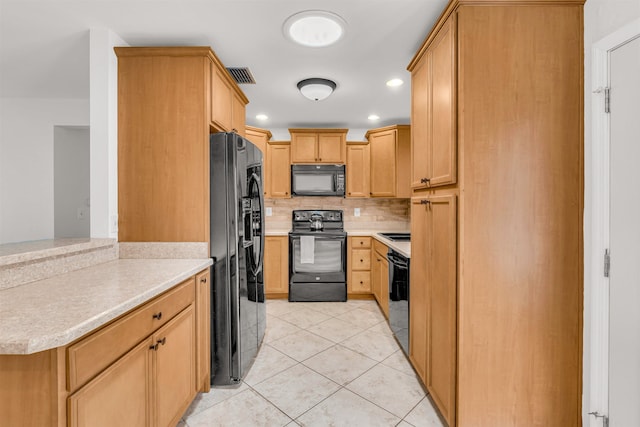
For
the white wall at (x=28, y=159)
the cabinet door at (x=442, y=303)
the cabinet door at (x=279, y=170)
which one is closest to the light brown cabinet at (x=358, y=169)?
the cabinet door at (x=279, y=170)

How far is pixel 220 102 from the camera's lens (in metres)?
2.28

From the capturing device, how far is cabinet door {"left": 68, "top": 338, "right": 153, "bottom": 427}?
93 cm

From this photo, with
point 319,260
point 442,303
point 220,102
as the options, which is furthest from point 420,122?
point 319,260

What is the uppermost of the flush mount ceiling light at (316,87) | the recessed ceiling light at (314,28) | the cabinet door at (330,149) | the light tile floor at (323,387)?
the recessed ceiling light at (314,28)

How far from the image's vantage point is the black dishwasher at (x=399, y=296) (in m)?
2.38

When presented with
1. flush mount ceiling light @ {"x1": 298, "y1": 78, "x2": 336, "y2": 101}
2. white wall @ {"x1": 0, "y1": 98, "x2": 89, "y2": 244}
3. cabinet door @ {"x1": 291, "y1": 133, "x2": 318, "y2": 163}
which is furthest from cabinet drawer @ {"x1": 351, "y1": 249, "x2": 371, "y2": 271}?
white wall @ {"x1": 0, "y1": 98, "x2": 89, "y2": 244}

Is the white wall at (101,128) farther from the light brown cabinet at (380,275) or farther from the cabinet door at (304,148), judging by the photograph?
the light brown cabinet at (380,275)

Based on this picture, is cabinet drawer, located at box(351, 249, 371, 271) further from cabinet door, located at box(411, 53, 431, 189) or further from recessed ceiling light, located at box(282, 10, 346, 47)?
recessed ceiling light, located at box(282, 10, 346, 47)

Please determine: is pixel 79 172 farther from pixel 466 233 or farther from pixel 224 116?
pixel 466 233

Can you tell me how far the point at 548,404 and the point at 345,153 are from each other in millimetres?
3247

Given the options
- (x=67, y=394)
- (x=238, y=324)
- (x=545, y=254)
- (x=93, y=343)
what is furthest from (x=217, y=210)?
(x=545, y=254)

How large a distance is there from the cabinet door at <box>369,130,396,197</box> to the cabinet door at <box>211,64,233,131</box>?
2.16m

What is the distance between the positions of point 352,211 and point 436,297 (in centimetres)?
274
